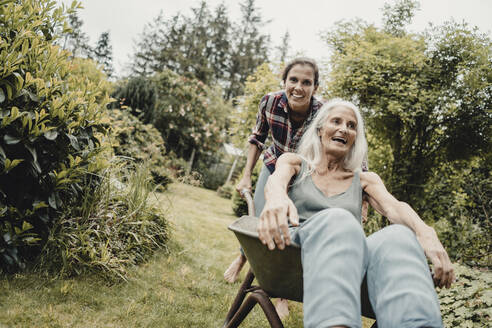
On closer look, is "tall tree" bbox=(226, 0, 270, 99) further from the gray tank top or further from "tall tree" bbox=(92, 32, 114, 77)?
the gray tank top

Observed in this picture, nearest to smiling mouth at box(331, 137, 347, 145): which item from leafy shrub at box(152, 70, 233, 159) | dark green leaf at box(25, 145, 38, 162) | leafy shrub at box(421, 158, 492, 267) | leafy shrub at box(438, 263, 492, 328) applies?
leafy shrub at box(438, 263, 492, 328)

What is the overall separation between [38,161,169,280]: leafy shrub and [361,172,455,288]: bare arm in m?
1.79

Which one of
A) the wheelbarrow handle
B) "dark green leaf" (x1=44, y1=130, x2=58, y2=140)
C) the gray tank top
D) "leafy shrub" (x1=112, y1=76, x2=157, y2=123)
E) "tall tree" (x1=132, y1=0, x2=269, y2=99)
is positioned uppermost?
"tall tree" (x1=132, y1=0, x2=269, y2=99)

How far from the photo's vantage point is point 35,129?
1773mm

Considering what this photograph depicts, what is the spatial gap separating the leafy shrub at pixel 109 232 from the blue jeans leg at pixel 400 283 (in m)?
1.84

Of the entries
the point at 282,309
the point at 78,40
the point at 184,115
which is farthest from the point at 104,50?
the point at 282,309

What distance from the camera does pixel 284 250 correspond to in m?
1.03

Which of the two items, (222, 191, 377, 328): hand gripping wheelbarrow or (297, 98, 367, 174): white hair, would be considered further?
(297, 98, 367, 174): white hair

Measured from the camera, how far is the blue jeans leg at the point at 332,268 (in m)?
0.83

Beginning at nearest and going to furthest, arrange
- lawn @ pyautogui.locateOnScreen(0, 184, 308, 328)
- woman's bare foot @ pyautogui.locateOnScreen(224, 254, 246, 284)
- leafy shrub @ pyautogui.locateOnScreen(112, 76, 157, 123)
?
lawn @ pyautogui.locateOnScreen(0, 184, 308, 328) < woman's bare foot @ pyautogui.locateOnScreen(224, 254, 246, 284) < leafy shrub @ pyautogui.locateOnScreen(112, 76, 157, 123)

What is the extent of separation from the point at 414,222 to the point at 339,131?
571 mm

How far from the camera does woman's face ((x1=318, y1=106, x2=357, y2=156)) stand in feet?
5.25

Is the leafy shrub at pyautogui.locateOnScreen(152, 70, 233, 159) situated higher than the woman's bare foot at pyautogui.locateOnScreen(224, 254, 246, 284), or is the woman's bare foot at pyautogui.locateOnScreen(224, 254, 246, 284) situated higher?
the leafy shrub at pyautogui.locateOnScreen(152, 70, 233, 159)

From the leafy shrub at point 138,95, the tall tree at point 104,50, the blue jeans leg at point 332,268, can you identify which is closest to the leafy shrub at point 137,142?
the leafy shrub at point 138,95
